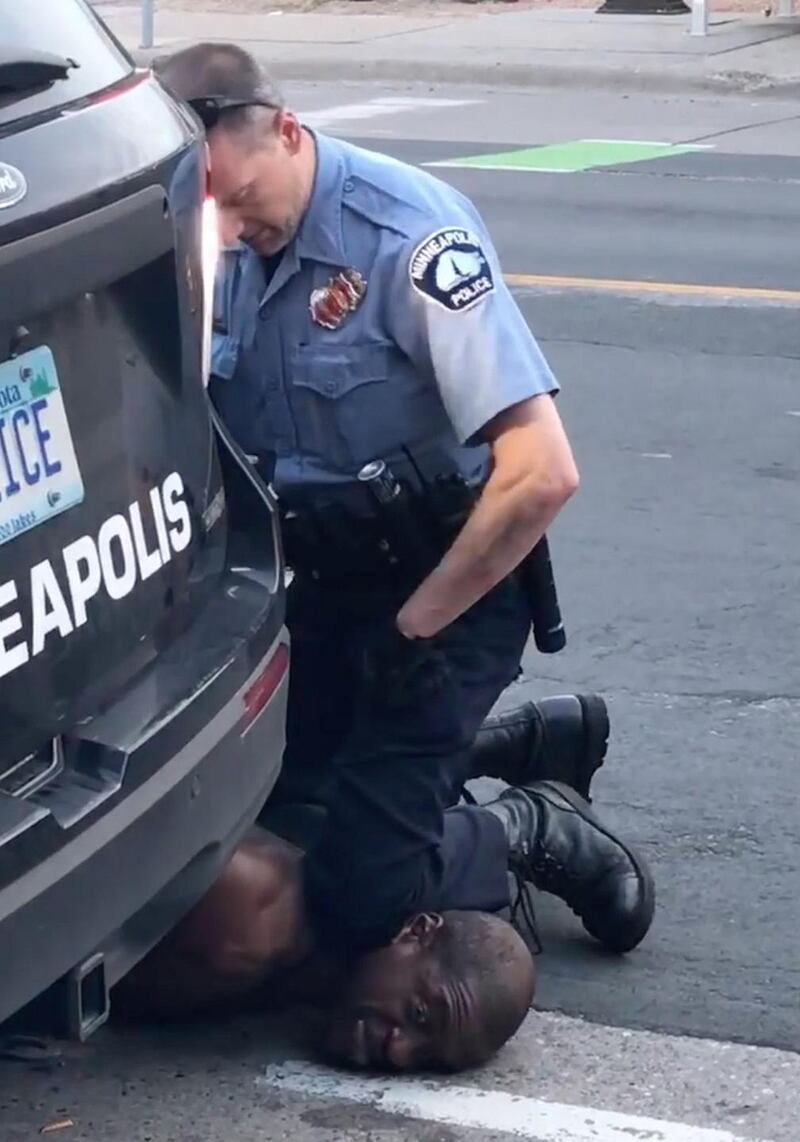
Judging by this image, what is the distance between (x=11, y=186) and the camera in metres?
2.51

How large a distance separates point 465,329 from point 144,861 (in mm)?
996

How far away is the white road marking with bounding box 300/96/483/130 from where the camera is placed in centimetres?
1736

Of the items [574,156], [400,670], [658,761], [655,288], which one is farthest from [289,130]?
[574,156]

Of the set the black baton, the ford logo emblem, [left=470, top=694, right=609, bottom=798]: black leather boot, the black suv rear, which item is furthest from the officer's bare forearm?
the ford logo emblem

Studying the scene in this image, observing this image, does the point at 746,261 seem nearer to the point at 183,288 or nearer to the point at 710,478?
the point at 710,478

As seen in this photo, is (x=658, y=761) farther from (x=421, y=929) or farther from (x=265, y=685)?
(x=265, y=685)

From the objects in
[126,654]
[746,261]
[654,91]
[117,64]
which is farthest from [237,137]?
[654,91]

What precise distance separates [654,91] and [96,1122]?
1669 centimetres

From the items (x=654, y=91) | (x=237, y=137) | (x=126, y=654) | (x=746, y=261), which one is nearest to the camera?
(x=126, y=654)

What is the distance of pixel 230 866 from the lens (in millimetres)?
3516

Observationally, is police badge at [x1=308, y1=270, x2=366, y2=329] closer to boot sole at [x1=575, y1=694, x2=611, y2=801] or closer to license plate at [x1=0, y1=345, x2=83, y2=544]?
license plate at [x1=0, y1=345, x2=83, y2=544]

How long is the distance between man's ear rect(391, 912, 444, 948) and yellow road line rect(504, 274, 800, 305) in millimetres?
6156

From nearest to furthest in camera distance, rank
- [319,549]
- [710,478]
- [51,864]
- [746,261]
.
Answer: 1. [51,864]
2. [319,549]
3. [710,478]
4. [746,261]

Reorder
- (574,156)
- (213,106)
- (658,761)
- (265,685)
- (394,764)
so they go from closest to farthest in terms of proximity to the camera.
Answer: (265,685) → (213,106) → (394,764) → (658,761) → (574,156)
